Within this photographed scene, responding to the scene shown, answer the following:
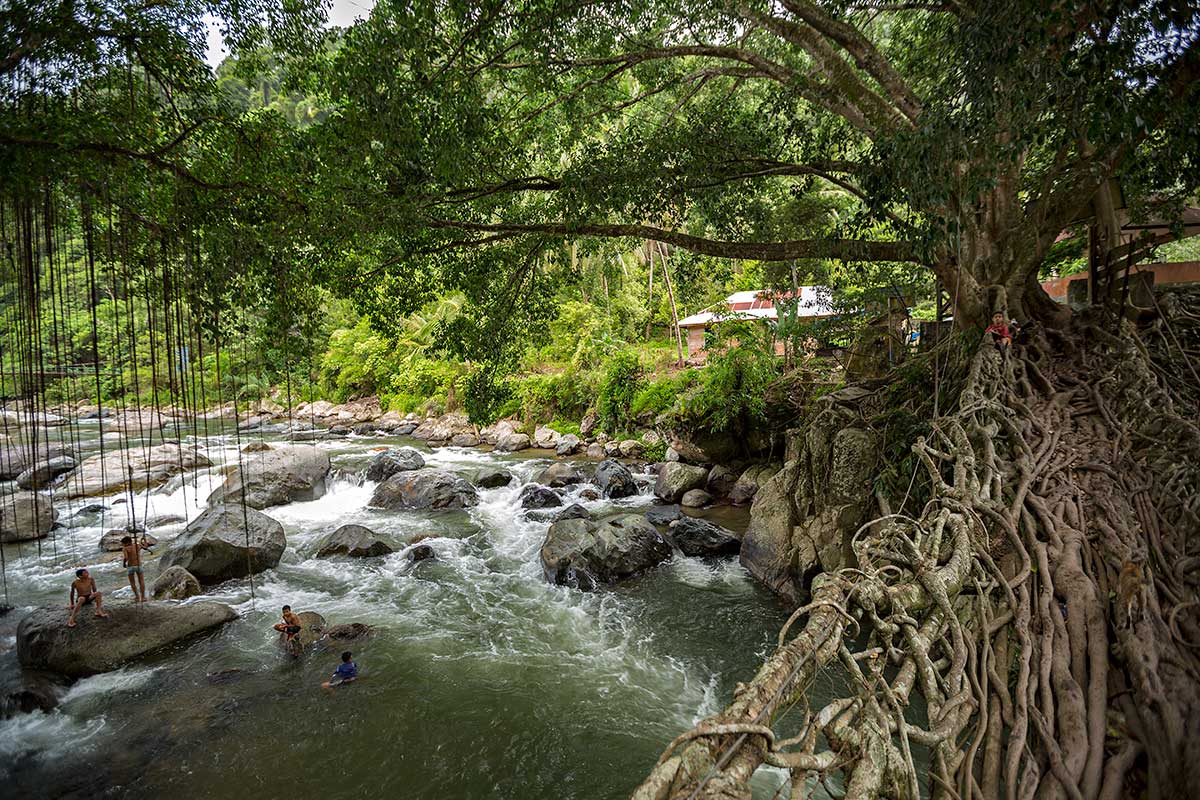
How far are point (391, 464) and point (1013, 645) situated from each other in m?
12.7

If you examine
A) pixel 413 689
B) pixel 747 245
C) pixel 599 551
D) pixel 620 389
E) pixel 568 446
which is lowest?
pixel 413 689

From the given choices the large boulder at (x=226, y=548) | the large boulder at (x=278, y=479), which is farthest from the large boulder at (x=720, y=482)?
the large boulder at (x=278, y=479)

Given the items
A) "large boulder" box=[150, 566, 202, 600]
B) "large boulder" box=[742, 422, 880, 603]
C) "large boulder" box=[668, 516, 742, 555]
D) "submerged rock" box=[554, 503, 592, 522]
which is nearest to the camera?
"large boulder" box=[742, 422, 880, 603]

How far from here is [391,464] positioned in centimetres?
1318

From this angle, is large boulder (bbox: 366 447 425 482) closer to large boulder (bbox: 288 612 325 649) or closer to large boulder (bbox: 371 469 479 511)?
large boulder (bbox: 371 469 479 511)

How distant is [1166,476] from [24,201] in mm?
7647

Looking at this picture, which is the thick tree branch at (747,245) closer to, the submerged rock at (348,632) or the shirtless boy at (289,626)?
the shirtless boy at (289,626)

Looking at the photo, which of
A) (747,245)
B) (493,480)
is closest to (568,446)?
(493,480)

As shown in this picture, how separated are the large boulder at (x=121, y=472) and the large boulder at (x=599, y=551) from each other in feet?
26.2

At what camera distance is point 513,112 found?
6.97 m

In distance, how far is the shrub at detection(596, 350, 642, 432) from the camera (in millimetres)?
15789


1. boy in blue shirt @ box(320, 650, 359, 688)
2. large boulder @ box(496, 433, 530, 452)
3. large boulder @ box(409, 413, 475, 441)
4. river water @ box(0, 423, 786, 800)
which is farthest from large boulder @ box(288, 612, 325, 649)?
large boulder @ box(409, 413, 475, 441)

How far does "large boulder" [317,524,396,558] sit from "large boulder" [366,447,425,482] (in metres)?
3.93

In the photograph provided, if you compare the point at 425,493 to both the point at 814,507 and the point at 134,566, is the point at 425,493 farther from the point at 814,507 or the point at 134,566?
the point at 814,507
